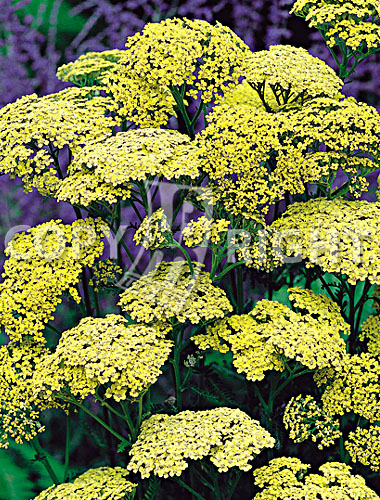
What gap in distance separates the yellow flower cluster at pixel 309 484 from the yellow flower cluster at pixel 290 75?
56.3 inches

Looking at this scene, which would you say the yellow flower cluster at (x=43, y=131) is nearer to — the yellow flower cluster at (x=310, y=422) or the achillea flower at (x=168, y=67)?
the achillea flower at (x=168, y=67)

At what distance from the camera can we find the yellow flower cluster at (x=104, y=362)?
1.90 meters

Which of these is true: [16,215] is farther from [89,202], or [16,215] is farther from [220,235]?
[220,235]

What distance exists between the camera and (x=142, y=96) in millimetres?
2365

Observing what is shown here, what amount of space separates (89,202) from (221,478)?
145 cm

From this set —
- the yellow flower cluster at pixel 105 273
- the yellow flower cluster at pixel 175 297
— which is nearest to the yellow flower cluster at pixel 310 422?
the yellow flower cluster at pixel 175 297

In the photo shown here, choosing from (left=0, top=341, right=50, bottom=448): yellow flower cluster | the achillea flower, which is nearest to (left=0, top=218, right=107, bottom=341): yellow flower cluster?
(left=0, top=341, right=50, bottom=448): yellow flower cluster

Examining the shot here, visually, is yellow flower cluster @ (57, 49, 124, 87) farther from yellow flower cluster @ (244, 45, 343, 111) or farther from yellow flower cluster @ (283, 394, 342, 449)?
yellow flower cluster @ (283, 394, 342, 449)

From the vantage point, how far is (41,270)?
2230mm

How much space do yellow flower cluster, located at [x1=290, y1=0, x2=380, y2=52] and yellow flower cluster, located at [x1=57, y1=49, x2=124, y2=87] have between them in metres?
0.87

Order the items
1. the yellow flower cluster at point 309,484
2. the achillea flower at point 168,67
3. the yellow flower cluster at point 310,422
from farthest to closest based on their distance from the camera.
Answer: the achillea flower at point 168,67
the yellow flower cluster at point 310,422
the yellow flower cluster at point 309,484

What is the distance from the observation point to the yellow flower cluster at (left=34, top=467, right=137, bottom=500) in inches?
78.6

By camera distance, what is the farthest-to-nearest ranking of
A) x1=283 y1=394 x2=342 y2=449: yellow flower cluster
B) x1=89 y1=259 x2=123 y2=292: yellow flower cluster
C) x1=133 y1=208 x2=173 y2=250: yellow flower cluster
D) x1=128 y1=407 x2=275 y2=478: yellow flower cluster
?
x1=89 y1=259 x2=123 y2=292: yellow flower cluster
x1=283 y1=394 x2=342 y2=449: yellow flower cluster
x1=133 y1=208 x2=173 y2=250: yellow flower cluster
x1=128 y1=407 x2=275 y2=478: yellow flower cluster

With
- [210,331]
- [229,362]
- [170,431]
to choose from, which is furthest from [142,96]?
[229,362]
